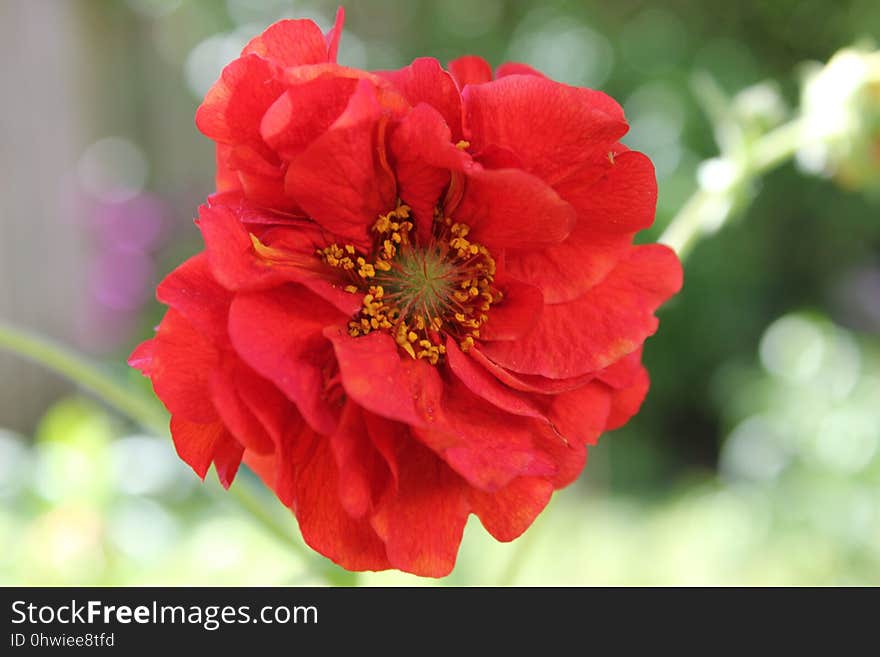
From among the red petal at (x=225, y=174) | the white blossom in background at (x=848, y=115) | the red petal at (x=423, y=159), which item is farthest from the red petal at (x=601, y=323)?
the white blossom in background at (x=848, y=115)

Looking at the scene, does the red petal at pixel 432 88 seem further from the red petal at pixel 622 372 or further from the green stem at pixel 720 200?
the green stem at pixel 720 200

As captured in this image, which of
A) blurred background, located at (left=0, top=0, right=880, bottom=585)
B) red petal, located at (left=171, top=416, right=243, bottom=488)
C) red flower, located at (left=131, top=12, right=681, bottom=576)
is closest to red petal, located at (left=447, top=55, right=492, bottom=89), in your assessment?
red flower, located at (left=131, top=12, right=681, bottom=576)

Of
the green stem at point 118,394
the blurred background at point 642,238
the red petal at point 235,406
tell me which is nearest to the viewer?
the red petal at point 235,406

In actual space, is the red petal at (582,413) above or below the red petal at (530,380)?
below

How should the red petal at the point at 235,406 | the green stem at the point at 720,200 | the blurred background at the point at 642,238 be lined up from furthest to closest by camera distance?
the blurred background at the point at 642,238 < the green stem at the point at 720,200 < the red petal at the point at 235,406

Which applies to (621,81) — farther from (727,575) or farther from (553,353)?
(553,353)
